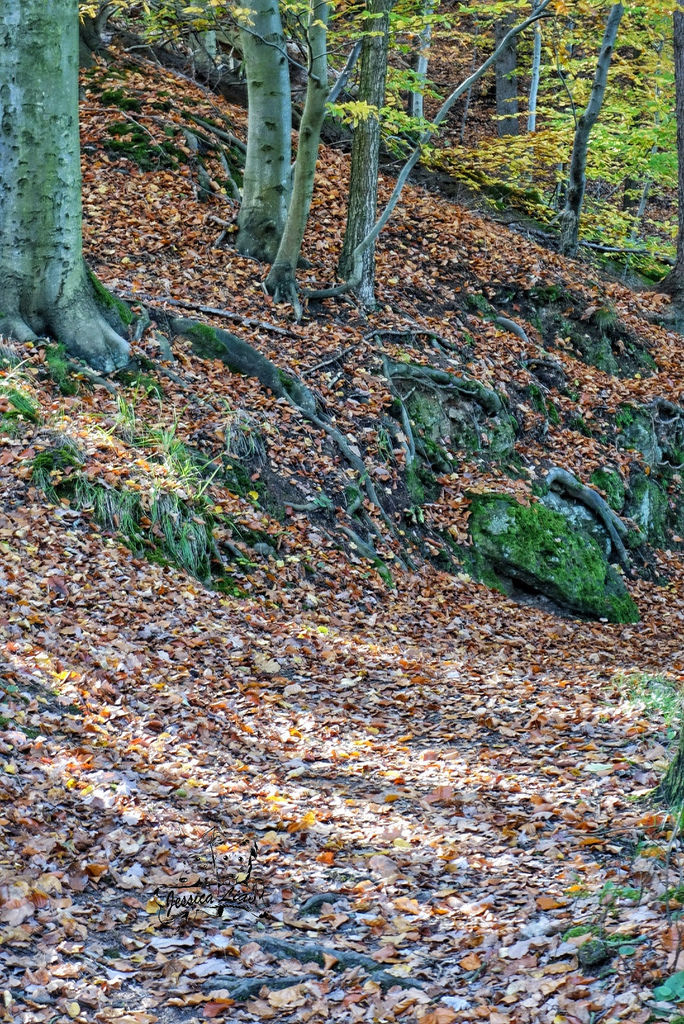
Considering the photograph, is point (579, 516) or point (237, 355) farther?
point (579, 516)

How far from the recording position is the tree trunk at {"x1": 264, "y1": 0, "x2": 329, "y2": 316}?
32.3 ft

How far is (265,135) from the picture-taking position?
10.9 metres

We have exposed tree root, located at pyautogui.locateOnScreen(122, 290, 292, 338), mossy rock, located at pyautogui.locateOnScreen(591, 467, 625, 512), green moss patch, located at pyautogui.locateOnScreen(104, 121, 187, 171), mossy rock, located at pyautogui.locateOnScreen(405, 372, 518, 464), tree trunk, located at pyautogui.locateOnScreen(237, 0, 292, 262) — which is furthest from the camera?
green moss patch, located at pyautogui.locateOnScreen(104, 121, 187, 171)

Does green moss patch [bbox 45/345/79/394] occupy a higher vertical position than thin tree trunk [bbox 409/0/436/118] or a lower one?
lower

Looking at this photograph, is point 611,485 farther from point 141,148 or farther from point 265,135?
point 141,148

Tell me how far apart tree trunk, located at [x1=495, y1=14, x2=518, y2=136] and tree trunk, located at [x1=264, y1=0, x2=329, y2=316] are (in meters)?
9.96

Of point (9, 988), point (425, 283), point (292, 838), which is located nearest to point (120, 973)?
point (9, 988)

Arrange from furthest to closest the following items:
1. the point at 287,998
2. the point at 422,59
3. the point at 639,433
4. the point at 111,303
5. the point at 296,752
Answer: the point at 422,59 → the point at 639,433 → the point at 111,303 → the point at 296,752 → the point at 287,998

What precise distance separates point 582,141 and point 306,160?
6.14m

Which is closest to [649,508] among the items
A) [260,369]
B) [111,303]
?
[260,369]

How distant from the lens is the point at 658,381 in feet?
46.7

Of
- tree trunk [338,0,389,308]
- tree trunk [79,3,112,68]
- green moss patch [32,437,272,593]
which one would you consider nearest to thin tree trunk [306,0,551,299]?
tree trunk [338,0,389,308]

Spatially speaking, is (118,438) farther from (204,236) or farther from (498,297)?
(498,297)

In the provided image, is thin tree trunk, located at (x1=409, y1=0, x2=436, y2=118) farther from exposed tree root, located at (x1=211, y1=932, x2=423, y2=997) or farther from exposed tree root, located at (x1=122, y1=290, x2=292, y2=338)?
exposed tree root, located at (x1=211, y1=932, x2=423, y2=997)
